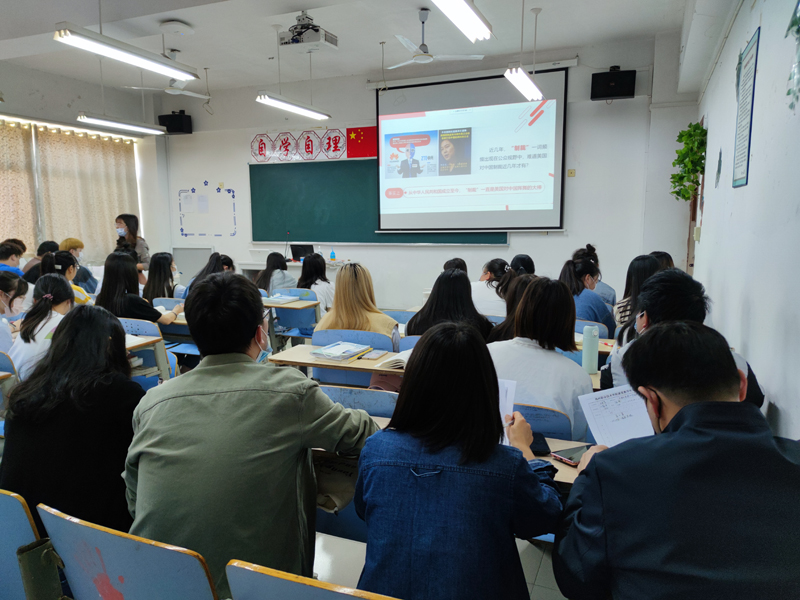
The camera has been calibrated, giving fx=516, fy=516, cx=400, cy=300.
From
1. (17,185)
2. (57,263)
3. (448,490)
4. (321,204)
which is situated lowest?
(448,490)

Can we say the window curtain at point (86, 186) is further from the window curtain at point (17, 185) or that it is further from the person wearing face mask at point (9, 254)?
the person wearing face mask at point (9, 254)

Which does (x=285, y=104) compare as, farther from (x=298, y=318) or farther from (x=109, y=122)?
(x=298, y=318)

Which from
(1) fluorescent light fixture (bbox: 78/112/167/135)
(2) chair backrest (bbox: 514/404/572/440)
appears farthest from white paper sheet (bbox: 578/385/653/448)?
(1) fluorescent light fixture (bbox: 78/112/167/135)

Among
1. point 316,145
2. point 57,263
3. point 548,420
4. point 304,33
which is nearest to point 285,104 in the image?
point 304,33

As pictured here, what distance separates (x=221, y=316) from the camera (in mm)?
1401

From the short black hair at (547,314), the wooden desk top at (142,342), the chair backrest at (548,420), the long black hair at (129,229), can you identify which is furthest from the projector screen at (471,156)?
the chair backrest at (548,420)

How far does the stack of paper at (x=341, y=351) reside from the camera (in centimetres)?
290

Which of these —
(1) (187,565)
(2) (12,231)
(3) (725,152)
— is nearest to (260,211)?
(2) (12,231)

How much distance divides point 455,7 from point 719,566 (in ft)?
10.5

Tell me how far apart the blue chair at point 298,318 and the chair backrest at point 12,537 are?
3.66 m

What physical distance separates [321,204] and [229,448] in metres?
6.80

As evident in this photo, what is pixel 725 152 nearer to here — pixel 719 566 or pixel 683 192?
pixel 683 192

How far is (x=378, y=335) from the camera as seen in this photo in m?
3.08

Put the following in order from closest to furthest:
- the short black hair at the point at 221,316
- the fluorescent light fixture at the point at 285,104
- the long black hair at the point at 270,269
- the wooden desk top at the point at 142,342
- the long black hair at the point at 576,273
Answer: the short black hair at the point at 221,316 < the wooden desk top at the point at 142,342 < the long black hair at the point at 576,273 < the fluorescent light fixture at the point at 285,104 < the long black hair at the point at 270,269
